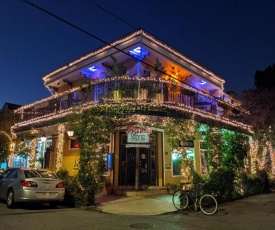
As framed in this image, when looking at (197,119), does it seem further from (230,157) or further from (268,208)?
(268,208)

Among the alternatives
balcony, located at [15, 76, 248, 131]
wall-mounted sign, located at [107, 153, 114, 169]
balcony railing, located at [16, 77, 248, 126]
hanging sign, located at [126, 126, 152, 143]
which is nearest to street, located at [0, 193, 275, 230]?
hanging sign, located at [126, 126, 152, 143]

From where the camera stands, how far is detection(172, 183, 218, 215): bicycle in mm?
9805

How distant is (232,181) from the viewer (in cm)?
1323

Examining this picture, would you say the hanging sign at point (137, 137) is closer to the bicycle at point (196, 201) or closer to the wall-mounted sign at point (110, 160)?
the wall-mounted sign at point (110, 160)

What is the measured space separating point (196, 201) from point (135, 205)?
2.42 metres

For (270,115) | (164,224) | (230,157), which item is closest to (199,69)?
(270,115)

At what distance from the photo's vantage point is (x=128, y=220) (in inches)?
336

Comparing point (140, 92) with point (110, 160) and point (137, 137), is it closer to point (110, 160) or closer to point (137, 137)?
point (137, 137)

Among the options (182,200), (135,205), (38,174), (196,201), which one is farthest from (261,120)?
(38,174)

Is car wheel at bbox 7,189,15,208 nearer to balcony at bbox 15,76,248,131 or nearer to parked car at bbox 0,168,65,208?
parked car at bbox 0,168,65,208

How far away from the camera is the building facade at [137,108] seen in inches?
499

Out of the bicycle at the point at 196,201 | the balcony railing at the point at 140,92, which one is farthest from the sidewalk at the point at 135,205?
the balcony railing at the point at 140,92

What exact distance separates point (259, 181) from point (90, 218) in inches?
450

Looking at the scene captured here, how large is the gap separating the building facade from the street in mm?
2886
